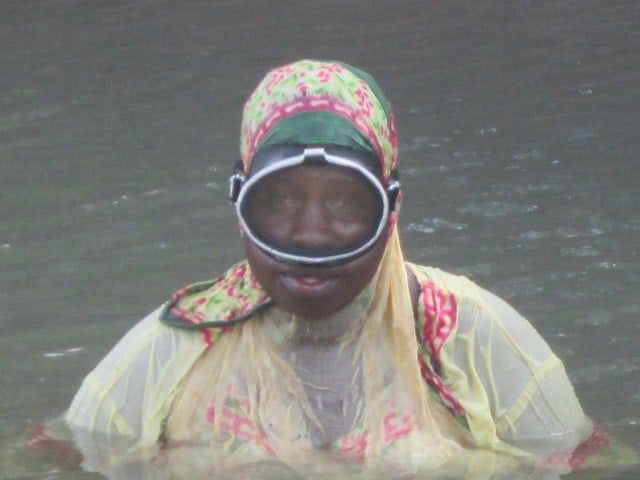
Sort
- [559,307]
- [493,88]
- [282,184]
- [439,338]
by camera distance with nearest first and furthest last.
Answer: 1. [282,184]
2. [439,338]
3. [559,307]
4. [493,88]

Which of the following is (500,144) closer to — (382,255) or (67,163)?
(67,163)

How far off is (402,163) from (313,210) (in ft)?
15.3

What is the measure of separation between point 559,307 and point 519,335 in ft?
8.45

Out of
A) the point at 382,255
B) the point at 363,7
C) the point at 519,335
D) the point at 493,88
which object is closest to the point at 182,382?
the point at 382,255

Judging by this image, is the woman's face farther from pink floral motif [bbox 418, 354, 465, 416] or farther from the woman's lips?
pink floral motif [bbox 418, 354, 465, 416]

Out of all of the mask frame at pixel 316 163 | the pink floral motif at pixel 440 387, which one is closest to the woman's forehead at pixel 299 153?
the mask frame at pixel 316 163

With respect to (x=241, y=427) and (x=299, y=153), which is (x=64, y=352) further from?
(x=299, y=153)

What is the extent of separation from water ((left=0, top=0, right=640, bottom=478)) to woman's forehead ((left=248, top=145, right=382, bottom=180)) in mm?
1204

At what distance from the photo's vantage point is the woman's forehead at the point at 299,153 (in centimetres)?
321

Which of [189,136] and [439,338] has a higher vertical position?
[439,338]

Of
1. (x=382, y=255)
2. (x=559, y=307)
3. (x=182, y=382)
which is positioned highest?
(x=382, y=255)

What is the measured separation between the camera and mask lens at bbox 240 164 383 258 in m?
3.23

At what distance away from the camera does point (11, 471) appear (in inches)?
158

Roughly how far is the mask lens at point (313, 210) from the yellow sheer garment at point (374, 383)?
29 centimetres
